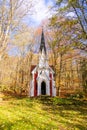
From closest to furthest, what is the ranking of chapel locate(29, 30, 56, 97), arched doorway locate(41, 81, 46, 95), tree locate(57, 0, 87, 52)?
tree locate(57, 0, 87, 52)
chapel locate(29, 30, 56, 97)
arched doorway locate(41, 81, 46, 95)

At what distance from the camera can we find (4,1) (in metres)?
15.0


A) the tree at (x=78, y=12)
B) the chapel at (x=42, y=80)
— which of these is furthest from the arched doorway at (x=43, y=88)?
the tree at (x=78, y=12)

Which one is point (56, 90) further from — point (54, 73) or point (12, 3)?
point (12, 3)

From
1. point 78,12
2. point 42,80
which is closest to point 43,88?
point 42,80

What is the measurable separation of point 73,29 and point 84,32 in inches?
37.1

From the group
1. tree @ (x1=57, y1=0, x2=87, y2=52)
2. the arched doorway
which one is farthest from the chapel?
tree @ (x1=57, y1=0, x2=87, y2=52)

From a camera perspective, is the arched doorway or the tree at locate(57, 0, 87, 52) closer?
the tree at locate(57, 0, 87, 52)

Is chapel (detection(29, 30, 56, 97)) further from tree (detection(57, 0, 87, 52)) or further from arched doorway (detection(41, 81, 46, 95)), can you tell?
tree (detection(57, 0, 87, 52))

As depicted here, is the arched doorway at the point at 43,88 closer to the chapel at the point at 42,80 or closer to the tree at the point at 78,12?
the chapel at the point at 42,80

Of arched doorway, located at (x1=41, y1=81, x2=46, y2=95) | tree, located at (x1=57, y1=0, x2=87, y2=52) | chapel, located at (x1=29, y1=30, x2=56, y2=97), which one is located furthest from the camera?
arched doorway, located at (x1=41, y1=81, x2=46, y2=95)

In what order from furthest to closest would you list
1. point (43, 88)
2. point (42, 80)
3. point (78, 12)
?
point (43, 88)
point (42, 80)
point (78, 12)

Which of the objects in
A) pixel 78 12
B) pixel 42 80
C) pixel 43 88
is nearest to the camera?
pixel 78 12

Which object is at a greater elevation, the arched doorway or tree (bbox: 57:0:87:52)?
tree (bbox: 57:0:87:52)

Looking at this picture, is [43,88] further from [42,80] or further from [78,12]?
[78,12]
